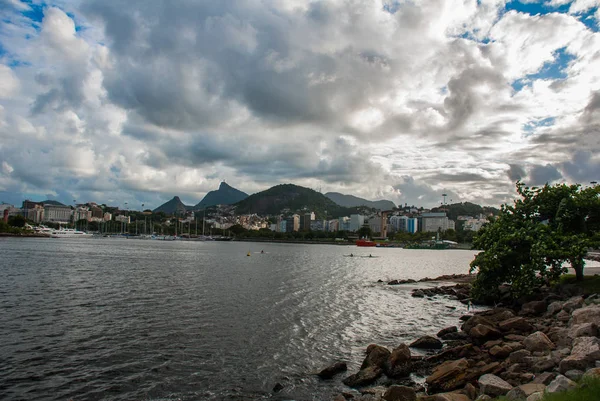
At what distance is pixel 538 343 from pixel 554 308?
34.1ft

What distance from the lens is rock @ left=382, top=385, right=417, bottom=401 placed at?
45.8 feet

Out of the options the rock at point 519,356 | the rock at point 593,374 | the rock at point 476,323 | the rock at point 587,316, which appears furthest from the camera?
the rock at point 476,323

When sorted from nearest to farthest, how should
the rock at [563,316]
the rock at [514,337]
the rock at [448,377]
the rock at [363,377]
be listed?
the rock at [448,377], the rock at [363,377], the rock at [514,337], the rock at [563,316]

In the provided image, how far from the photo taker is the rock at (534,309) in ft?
92.3

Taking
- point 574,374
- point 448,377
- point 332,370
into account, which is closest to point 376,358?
point 332,370

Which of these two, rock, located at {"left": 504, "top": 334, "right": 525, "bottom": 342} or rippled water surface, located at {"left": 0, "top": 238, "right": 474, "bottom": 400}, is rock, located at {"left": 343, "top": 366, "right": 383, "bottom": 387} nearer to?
rippled water surface, located at {"left": 0, "top": 238, "right": 474, "bottom": 400}

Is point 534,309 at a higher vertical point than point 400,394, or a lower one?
higher

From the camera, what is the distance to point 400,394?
14.1 meters

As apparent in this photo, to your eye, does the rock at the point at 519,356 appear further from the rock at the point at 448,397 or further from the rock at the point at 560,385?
the rock at the point at 560,385

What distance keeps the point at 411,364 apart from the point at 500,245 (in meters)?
17.1

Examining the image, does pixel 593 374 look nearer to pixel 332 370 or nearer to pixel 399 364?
pixel 399 364

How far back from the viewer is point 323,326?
Answer: 1100 inches

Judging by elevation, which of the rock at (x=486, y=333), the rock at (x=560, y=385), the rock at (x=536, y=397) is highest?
the rock at (x=560, y=385)

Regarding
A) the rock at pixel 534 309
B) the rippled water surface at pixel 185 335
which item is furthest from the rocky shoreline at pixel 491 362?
the rippled water surface at pixel 185 335
